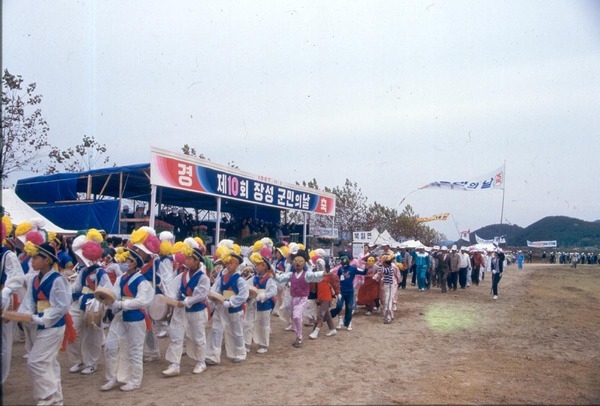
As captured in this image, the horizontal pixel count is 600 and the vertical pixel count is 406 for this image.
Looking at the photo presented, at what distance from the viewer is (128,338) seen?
22.6 ft

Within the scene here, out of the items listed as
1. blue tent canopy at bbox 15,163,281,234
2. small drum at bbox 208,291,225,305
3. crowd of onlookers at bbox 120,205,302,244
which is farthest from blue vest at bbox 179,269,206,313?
crowd of onlookers at bbox 120,205,302,244

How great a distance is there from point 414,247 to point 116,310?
18.3 m

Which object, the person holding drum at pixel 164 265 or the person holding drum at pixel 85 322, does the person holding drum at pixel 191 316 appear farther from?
the person holding drum at pixel 85 322

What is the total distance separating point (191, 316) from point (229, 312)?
29.6 inches

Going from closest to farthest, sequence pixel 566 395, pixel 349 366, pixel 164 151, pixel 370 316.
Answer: pixel 566 395 < pixel 349 366 < pixel 370 316 < pixel 164 151

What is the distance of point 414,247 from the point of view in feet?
76.9

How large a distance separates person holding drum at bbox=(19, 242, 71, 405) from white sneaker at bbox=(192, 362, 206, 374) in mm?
2199

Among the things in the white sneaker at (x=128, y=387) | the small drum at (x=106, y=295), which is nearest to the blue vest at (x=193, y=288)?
the small drum at (x=106, y=295)

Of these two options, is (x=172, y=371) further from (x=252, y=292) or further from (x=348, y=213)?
(x=348, y=213)

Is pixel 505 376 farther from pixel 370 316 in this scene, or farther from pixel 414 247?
pixel 414 247

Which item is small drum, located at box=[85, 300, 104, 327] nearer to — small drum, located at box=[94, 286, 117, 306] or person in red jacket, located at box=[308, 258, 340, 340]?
small drum, located at box=[94, 286, 117, 306]

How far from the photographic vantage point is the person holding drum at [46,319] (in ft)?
19.2

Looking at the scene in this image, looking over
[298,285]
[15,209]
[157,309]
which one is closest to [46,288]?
[157,309]

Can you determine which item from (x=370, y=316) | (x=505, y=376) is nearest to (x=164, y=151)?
(x=370, y=316)
